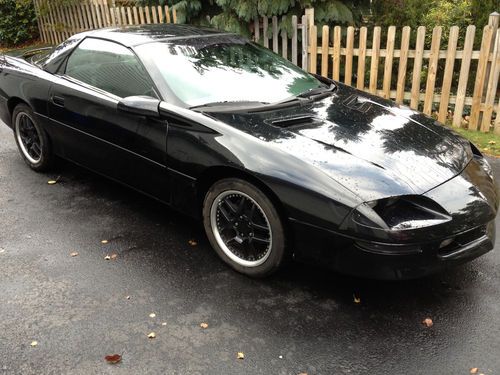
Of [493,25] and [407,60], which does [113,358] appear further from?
[407,60]

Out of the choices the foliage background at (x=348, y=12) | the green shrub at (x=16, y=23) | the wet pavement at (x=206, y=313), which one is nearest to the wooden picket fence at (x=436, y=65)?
the foliage background at (x=348, y=12)

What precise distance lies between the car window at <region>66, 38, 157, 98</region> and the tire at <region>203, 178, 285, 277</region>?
3.20 ft

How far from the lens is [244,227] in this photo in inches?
124

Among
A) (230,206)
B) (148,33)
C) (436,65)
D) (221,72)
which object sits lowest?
(230,206)

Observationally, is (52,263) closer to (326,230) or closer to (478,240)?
(326,230)

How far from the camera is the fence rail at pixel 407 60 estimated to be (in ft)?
19.5

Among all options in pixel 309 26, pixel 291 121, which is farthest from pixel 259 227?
pixel 309 26

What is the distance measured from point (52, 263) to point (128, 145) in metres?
1.03

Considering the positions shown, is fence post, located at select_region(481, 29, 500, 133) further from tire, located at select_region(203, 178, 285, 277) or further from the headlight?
tire, located at select_region(203, 178, 285, 277)

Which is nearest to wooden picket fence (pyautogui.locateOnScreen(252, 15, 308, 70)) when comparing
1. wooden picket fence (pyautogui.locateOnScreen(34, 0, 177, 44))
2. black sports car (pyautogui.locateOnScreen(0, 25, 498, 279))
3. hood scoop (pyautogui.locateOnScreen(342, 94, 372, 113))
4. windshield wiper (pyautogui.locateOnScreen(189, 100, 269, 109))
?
wooden picket fence (pyautogui.locateOnScreen(34, 0, 177, 44))

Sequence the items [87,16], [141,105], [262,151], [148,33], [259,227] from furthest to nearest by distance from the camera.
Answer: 1. [87,16]
2. [148,33]
3. [141,105]
4. [259,227]
5. [262,151]

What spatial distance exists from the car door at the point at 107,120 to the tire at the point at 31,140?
1.02 ft

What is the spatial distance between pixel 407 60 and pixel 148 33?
4254mm

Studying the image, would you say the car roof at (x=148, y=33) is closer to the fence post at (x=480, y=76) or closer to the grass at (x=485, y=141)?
the grass at (x=485, y=141)
